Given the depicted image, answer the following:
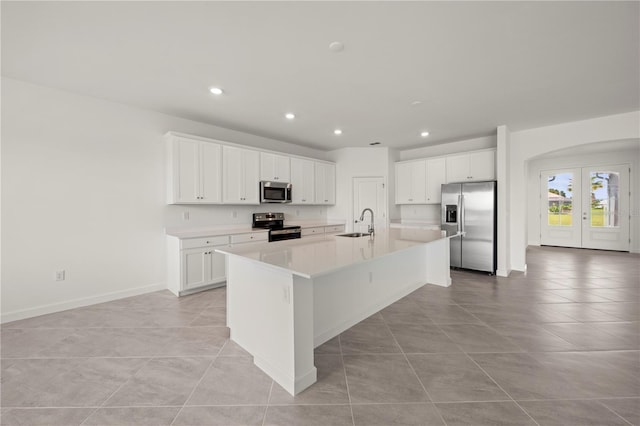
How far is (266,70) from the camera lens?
262cm

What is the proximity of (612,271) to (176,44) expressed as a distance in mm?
7542

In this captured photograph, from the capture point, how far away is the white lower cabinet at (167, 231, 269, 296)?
11.6 ft

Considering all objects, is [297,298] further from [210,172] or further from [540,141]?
[540,141]

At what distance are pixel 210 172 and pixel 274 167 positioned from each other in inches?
48.3

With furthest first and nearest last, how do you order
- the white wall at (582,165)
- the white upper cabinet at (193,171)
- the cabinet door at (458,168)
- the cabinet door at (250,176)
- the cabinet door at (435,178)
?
the white wall at (582,165), the cabinet door at (435,178), the cabinet door at (458,168), the cabinet door at (250,176), the white upper cabinet at (193,171)

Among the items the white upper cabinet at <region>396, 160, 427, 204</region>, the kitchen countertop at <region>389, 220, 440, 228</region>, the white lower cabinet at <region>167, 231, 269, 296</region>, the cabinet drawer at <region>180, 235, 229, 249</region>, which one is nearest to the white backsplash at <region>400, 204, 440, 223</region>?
the kitchen countertop at <region>389, 220, 440, 228</region>

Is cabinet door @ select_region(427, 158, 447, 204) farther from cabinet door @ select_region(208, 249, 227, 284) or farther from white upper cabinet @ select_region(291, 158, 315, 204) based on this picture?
cabinet door @ select_region(208, 249, 227, 284)

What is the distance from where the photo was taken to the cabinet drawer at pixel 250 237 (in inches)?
156

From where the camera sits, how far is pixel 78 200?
3.20m

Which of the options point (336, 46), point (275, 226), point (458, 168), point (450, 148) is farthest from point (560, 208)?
point (336, 46)

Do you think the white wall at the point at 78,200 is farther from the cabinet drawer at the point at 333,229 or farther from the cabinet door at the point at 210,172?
the cabinet drawer at the point at 333,229

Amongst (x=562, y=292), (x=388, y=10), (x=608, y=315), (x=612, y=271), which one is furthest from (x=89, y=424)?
(x=612, y=271)

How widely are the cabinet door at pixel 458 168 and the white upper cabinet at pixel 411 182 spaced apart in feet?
1.64

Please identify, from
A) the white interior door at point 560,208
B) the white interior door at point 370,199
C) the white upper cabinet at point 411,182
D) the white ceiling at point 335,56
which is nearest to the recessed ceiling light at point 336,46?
the white ceiling at point 335,56
